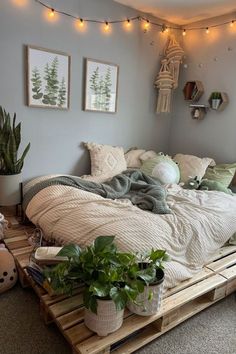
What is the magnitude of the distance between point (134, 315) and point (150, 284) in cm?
25

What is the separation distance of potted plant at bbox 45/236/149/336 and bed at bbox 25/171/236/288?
10.7 inches

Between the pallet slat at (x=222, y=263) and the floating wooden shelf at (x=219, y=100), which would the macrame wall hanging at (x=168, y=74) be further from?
the pallet slat at (x=222, y=263)

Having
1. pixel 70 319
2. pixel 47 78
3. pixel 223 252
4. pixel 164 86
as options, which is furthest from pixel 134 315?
pixel 164 86

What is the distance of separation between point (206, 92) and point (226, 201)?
1694mm

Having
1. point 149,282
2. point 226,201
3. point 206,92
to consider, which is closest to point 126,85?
point 206,92

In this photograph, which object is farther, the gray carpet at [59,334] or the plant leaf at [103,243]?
the gray carpet at [59,334]

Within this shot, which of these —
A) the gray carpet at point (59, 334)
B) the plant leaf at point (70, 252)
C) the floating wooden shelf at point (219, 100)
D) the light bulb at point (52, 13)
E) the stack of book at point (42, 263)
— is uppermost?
the light bulb at point (52, 13)

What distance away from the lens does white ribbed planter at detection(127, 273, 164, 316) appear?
1.41 metres

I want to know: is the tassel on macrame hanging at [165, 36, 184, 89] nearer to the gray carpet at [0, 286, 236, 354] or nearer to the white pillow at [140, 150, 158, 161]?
the white pillow at [140, 150, 158, 161]

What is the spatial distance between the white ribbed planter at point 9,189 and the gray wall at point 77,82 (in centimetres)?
36

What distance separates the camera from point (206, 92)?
350 centimetres

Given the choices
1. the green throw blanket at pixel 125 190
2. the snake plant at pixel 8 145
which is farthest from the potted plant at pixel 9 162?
the green throw blanket at pixel 125 190

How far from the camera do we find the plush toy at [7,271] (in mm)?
1866

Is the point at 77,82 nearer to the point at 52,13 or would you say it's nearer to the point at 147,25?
the point at 52,13
